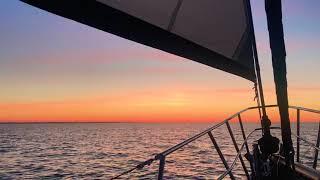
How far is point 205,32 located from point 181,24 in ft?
1.43

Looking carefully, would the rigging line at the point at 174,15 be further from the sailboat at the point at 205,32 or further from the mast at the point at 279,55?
the mast at the point at 279,55

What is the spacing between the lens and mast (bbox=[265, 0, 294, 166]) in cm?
346

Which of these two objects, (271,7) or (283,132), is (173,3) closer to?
(271,7)

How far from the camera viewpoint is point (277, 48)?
3.61m

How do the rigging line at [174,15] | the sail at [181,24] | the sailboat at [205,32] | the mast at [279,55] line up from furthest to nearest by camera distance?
the mast at [279,55] < the rigging line at [174,15] < the sailboat at [205,32] < the sail at [181,24]

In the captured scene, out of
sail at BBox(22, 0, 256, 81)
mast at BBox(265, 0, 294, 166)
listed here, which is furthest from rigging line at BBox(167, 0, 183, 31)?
mast at BBox(265, 0, 294, 166)

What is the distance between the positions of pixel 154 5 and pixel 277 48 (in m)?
1.25

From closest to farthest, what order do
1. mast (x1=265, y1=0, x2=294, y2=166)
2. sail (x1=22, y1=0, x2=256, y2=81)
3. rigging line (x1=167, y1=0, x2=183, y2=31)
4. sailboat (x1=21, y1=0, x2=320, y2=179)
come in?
sail (x1=22, y1=0, x2=256, y2=81)
sailboat (x1=21, y1=0, x2=320, y2=179)
rigging line (x1=167, y1=0, x2=183, y2=31)
mast (x1=265, y1=0, x2=294, y2=166)

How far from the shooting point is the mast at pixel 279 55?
3.46m

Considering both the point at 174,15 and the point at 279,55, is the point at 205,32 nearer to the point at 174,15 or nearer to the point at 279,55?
the point at 174,15

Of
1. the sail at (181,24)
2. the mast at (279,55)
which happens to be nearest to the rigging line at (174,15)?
the sail at (181,24)

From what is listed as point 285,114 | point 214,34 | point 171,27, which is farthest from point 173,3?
point 285,114

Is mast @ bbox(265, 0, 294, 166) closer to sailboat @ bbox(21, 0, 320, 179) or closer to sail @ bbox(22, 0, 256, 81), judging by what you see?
sailboat @ bbox(21, 0, 320, 179)

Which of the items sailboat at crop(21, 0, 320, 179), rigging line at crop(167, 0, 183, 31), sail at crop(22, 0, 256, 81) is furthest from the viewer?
rigging line at crop(167, 0, 183, 31)
